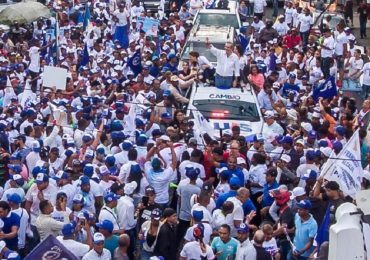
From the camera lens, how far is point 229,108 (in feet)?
61.0

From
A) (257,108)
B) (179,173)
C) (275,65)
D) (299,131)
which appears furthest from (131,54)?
(179,173)

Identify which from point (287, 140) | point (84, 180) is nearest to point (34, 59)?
point (287, 140)

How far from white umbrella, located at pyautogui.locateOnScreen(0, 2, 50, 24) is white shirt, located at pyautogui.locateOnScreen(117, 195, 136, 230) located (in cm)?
1733

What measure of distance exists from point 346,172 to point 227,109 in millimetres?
5934

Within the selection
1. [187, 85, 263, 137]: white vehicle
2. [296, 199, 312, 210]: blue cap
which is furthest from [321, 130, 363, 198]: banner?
[187, 85, 263, 137]: white vehicle

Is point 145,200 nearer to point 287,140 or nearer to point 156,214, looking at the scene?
point 156,214

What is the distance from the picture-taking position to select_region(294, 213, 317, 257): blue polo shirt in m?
12.1

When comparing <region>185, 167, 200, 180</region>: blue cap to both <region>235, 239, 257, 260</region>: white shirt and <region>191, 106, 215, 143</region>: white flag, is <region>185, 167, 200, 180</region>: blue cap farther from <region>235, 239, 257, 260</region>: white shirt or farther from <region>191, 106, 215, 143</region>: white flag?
<region>191, 106, 215, 143</region>: white flag

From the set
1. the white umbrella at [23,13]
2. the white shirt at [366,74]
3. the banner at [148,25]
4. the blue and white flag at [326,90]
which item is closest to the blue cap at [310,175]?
the blue and white flag at [326,90]

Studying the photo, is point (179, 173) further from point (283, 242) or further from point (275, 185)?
point (283, 242)

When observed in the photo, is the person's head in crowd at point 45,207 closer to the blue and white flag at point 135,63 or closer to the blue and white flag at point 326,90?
the blue and white flag at point 326,90

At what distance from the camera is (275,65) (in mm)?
22656

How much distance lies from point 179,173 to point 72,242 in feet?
10.4

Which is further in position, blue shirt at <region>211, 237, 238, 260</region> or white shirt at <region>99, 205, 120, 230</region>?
white shirt at <region>99, 205, 120, 230</region>
